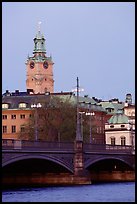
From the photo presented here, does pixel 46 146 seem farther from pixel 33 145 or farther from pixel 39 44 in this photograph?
pixel 39 44

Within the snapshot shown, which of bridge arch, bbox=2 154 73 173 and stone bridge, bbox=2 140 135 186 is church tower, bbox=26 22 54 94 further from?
bridge arch, bbox=2 154 73 173

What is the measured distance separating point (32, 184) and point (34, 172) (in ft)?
8.99

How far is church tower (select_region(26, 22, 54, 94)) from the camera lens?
152250 millimetres

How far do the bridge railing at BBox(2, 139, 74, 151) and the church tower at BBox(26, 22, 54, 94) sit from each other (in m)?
95.0

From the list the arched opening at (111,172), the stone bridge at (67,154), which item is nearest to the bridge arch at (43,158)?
the stone bridge at (67,154)

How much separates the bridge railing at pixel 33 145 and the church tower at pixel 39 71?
95.0m

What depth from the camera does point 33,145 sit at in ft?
171

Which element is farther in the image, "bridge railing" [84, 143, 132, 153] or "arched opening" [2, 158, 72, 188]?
"bridge railing" [84, 143, 132, 153]

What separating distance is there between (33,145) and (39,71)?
104 metres

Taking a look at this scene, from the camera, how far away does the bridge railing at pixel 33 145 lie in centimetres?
4931

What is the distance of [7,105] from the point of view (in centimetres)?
A: 10719

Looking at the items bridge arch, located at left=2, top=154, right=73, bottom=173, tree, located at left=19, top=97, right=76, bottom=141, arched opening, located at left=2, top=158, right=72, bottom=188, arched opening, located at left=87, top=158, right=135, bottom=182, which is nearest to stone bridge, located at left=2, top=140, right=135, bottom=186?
bridge arch, located at left=2, top=154, right=73, bottom=173

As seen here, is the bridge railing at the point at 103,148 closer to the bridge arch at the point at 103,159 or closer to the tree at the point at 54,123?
the bridge arch at the point at 103,159

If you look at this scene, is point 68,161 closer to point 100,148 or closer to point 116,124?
point 100,148
